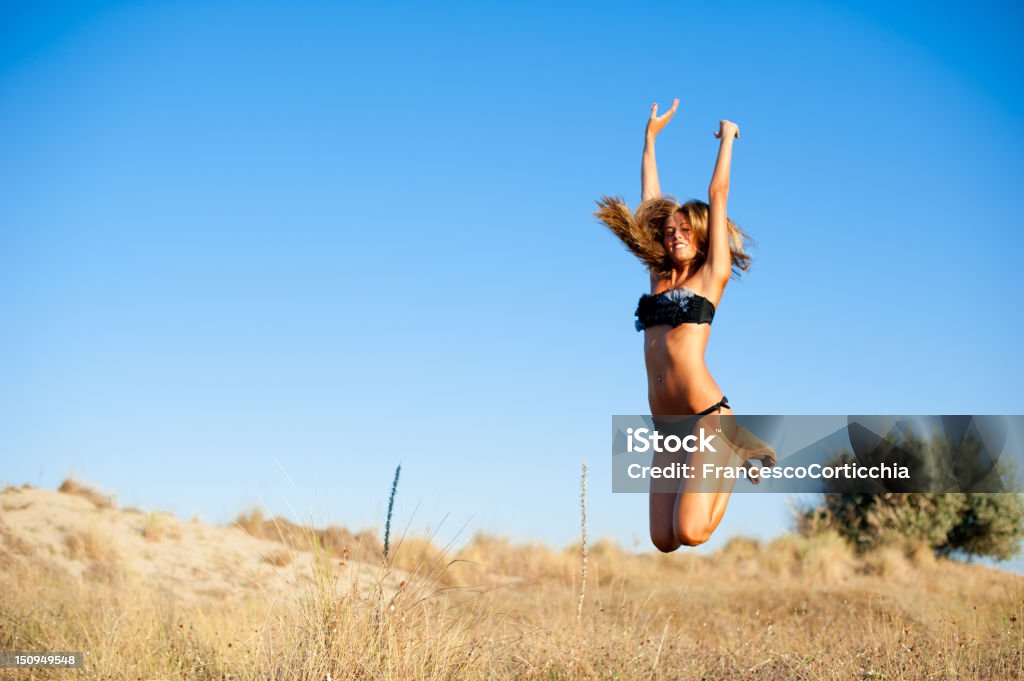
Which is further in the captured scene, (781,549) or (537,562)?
(781,549)

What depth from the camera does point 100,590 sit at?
406 inches

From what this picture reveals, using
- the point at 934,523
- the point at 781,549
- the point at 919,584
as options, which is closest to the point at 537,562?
the point at 781,549

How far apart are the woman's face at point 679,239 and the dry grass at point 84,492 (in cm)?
1392

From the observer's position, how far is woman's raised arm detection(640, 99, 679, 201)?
5.83 meters

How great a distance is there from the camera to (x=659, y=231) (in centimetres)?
563

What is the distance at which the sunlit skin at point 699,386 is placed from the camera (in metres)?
4.85

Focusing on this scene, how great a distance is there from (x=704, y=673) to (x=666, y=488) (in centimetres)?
207

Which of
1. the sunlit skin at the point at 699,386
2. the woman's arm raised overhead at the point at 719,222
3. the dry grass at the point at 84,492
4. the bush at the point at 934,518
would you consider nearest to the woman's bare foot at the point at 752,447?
the sunlit skin at the point at 699,386

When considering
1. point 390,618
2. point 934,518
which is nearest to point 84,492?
point 390,618

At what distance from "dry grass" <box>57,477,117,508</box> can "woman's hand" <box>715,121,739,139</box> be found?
47.3ft

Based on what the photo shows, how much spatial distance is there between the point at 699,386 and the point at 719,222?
933mm

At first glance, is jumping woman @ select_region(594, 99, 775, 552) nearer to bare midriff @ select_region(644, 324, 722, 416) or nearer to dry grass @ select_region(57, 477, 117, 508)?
bare midriff @ select_region(644, 324, 722, 416)

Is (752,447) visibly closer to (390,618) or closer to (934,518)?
(390,618)

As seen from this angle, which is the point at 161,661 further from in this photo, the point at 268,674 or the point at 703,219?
the point at 703,219
